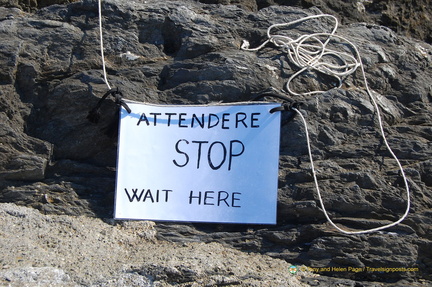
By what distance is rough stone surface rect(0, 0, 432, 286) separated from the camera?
11.4ft

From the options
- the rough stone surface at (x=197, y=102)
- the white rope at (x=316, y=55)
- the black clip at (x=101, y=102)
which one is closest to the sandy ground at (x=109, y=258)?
the rough stone surface at (x=197, y=102)

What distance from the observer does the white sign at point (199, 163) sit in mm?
3750

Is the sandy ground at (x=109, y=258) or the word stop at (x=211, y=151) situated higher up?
the word stop at (x=211, y=151)

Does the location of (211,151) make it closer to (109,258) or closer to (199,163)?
(199,163)

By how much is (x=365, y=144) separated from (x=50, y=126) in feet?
7.07

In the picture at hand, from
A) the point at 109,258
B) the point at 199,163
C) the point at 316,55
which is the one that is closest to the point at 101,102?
the point at 199,163

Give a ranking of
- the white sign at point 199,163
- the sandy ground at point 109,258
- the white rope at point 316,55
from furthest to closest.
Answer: the white rope at point 316,55 → the white sign at point 199,163 → the sandy ground at point 109,258

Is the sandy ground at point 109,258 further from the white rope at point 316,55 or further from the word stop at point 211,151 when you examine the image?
the white rope at point 316,55

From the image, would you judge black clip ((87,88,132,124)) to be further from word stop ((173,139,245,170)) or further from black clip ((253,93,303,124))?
black clip ((253,93,303,124))

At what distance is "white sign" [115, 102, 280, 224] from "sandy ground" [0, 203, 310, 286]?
0.21 m

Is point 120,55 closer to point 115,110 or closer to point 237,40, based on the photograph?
point 115,110

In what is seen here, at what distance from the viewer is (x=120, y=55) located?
4.32 meters

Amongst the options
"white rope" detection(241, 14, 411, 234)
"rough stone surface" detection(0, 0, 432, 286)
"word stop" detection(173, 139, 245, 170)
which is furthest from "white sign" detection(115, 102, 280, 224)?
"white rope" detection(241, 14, 411, 234)

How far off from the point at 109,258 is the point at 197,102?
4.11 ft
